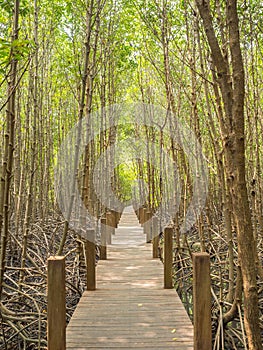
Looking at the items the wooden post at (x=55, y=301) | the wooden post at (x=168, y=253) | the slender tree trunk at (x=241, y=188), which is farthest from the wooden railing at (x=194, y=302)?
the wooden post at (x=168, y=253)

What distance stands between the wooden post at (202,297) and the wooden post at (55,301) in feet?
2.54

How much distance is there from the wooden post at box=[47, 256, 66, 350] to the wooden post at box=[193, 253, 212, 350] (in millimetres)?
775

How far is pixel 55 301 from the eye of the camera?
2332 millimetres

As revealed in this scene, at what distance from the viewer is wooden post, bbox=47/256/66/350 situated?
2.32 m

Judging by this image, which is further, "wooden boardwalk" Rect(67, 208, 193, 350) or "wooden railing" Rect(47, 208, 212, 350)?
"wooden boardwalk" Rect(67, 208, 193, 350)

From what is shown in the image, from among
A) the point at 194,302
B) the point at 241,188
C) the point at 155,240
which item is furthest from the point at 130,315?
the point at 155,240

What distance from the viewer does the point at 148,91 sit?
9.10 metres

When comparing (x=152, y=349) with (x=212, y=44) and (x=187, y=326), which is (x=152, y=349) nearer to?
(x=187, y=326)

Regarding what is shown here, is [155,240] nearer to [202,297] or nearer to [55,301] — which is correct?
[202,297]

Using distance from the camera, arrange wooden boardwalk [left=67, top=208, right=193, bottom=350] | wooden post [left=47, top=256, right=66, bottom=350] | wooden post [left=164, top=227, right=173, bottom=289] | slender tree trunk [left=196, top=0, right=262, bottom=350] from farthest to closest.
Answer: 1. wooden post [left=164, top=227, right=173, bottom=289]
2. wooden boardwalk [left=67, top=208, right=193, bottom=350]
3. wooden post [left=47, top=256, right=66, bottom=350]
4. slender tree trunk [left=196, top=0, right=262, bottom=350]

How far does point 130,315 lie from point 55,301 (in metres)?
1.20

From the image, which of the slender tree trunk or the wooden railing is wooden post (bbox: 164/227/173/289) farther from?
the slender tree trunk

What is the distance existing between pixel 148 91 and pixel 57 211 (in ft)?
15.4

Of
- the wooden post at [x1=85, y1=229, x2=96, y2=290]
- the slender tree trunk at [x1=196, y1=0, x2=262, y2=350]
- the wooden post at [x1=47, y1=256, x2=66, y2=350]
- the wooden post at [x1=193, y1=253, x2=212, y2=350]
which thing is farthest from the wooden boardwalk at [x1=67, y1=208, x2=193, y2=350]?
the slender tree trunk at [x1=196, y1=0, x2=262, y2=350]
